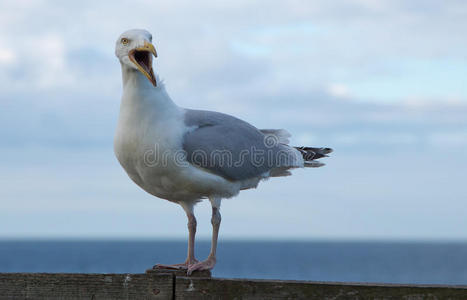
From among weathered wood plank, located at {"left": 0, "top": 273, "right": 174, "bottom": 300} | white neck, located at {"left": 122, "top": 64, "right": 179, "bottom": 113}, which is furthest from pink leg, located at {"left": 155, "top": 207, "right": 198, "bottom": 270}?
weathered wood plank, located at {"left": 0, "top": 273, "right": 174, "bottom": 300}

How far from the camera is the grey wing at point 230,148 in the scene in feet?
→ 22.1

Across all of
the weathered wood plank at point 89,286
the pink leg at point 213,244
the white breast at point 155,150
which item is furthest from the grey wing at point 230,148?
the weathered wood plank at point 89,286

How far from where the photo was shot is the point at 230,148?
23.6 ft

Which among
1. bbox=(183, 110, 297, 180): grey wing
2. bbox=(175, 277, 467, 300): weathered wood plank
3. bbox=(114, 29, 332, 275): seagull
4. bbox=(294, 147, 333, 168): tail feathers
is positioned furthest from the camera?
bbox=(294, 147, 333, 168): tail feathers

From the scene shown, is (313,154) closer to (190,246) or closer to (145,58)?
(190,246)

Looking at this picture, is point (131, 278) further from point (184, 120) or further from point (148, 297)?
point (184, 120)

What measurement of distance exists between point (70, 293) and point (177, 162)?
1876mm

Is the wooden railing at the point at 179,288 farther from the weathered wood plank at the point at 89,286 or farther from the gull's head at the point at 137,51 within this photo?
the gull's head at the point at 137,51

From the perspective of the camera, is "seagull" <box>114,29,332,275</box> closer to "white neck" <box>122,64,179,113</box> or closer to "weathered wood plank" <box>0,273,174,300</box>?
"white neck" <box>122,64,179,113</box>

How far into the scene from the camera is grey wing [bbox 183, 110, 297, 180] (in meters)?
6.73

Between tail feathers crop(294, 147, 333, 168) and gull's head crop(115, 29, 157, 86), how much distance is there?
8.28 feet

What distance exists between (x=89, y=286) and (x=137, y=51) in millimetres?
2340

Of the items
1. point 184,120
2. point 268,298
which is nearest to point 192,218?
point 184,120

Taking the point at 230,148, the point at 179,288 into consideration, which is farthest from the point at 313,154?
the point at 179,288
